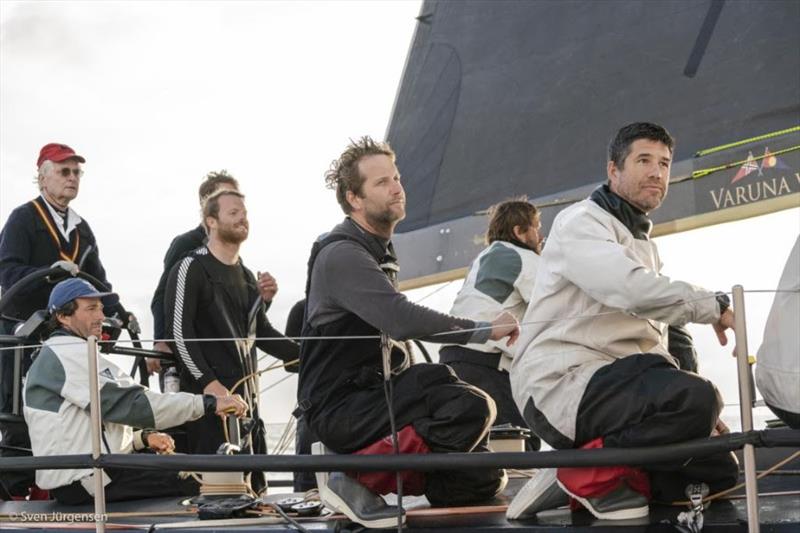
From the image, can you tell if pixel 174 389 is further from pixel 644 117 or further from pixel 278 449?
pixel 644 117

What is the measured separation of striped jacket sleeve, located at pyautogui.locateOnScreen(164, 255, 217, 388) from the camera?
5.83m

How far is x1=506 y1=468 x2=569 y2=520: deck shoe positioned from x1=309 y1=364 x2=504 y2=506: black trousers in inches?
7.6

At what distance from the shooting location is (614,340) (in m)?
4.08

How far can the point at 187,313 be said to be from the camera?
5.91m

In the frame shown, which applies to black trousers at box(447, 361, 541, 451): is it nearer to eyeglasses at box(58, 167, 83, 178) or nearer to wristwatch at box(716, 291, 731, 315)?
wristwatch at box(716, 291, 731, 315)

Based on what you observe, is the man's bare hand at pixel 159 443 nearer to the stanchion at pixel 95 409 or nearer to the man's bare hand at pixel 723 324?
the stanchion at pixel 95 409

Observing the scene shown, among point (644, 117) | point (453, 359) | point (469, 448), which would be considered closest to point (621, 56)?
point (644, 117)

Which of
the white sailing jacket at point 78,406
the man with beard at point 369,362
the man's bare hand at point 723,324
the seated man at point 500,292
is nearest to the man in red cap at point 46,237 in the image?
the white sailing jacket at point 78,406

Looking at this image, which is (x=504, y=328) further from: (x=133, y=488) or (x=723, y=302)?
(x=133, y=488)

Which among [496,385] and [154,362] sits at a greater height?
[154,362]

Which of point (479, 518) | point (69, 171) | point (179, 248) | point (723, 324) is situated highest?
point (69, 171)

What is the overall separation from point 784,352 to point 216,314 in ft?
8.80

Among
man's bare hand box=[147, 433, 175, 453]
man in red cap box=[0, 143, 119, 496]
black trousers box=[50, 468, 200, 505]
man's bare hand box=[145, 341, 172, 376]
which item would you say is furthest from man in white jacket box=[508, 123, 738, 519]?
man in red cap box=[0, 143, 119, 496]

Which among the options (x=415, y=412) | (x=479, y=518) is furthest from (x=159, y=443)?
(x=479, y=518)
